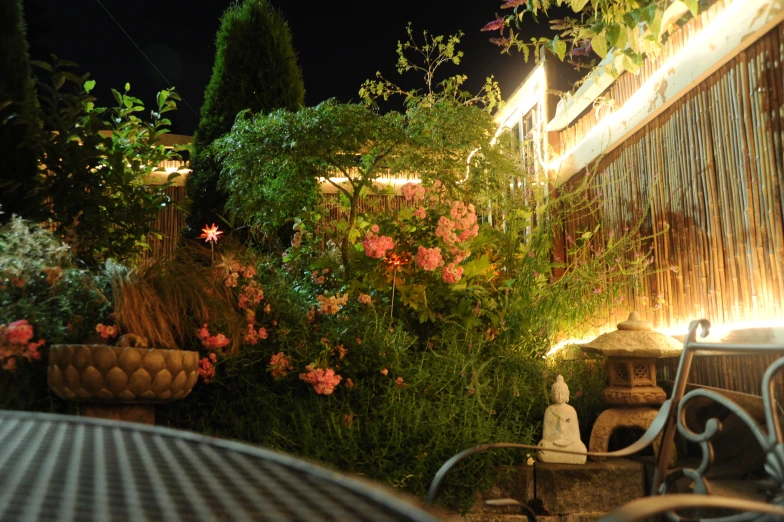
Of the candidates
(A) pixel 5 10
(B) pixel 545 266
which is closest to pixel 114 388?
(B) pixel 545 266

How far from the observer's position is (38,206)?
4.07 meters

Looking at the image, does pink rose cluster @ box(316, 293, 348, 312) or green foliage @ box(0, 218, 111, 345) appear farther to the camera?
pink rose cluster @ box(316, 293, 348, 312)

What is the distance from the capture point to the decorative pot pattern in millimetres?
2359

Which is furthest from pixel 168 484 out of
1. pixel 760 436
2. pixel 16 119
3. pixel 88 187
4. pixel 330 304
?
pixel 16 119

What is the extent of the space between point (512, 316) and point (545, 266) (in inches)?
17.6

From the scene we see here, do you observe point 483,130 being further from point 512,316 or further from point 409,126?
point 512,316

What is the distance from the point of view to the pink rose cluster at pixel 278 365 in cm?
286

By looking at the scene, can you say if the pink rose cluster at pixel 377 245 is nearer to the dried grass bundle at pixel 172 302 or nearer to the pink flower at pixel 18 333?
the dried grass bundle at pixel 172 302

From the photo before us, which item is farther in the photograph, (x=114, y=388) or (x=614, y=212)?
(x=614, y=212)

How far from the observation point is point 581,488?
101 inches

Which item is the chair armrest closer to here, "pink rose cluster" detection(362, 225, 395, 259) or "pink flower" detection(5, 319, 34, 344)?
"pink flower" detection(5, 319, 34, 344)

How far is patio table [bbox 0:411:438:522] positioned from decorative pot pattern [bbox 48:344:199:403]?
5.15 ft

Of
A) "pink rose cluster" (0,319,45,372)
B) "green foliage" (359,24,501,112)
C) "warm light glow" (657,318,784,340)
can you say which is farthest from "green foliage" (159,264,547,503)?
"green foliage" (359,24,501,112)

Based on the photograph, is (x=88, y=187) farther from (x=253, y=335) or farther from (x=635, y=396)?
(x=635, y=396)
